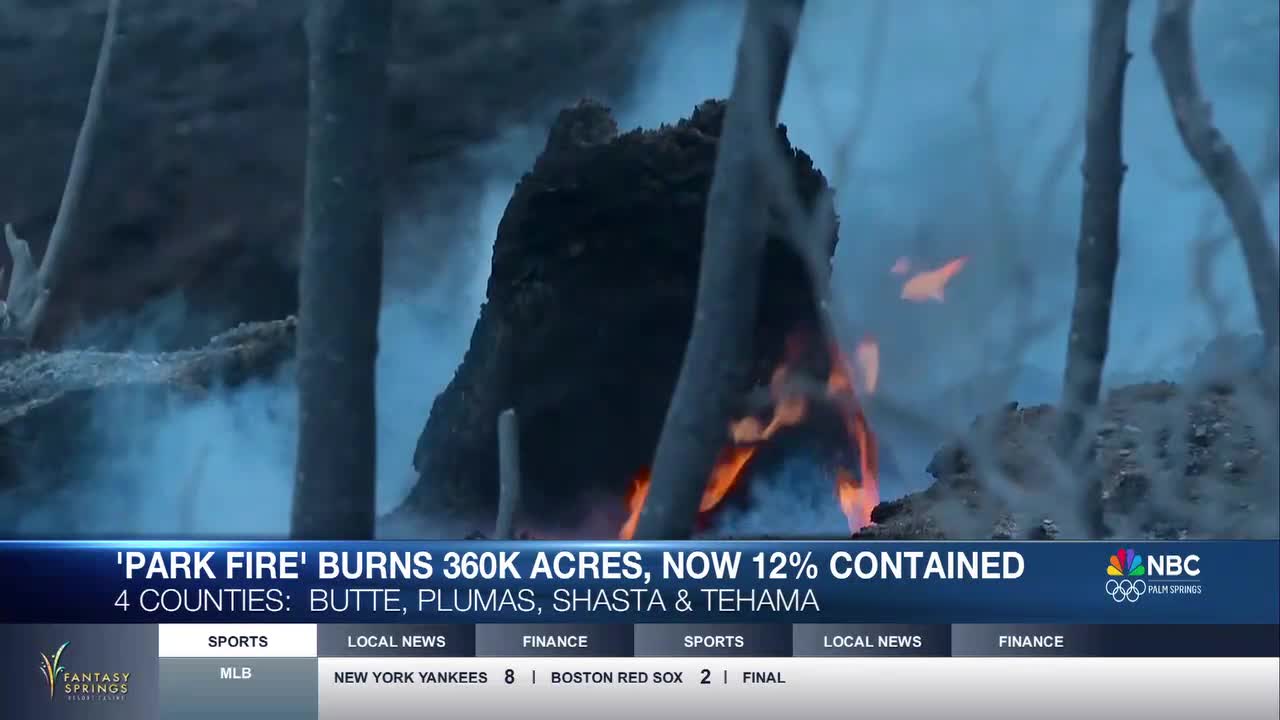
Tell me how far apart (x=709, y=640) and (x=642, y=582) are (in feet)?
0.69

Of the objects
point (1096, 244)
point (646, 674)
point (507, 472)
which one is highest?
point (1096, 244)

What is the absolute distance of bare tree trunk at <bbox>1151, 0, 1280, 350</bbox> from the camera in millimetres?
2863

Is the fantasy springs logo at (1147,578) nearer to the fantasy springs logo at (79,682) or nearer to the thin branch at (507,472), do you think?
the thin branch at (507,472)

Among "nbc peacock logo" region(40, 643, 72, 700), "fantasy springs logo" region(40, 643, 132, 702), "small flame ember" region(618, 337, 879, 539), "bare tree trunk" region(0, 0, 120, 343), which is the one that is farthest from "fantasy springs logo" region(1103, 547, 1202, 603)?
"bare tree trunk" region(0, 0, 120, 343)

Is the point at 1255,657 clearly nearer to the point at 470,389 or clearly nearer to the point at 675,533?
the point at 675,533

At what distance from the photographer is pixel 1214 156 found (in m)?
2.89

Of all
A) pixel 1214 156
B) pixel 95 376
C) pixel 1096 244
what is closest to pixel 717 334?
pixel 1096 244

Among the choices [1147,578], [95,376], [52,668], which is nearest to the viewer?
[1147,578]

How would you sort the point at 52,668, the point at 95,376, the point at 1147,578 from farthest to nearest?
the point at 95,376
the point at 52,668
the point at 1147,578

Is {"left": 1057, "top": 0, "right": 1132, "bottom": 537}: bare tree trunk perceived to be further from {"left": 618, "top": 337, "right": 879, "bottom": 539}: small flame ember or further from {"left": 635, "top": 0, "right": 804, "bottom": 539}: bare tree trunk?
{"left": 635, "top": 0, "right": 804, "bottom": 539}: bare tree trunk

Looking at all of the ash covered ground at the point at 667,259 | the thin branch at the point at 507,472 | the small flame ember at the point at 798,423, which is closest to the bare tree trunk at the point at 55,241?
the ash covered ground at the point at 667,259

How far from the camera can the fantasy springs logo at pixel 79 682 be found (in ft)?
9.46

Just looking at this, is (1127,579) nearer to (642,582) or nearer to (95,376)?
(642,582)

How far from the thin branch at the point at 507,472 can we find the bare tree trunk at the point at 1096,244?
132cm
